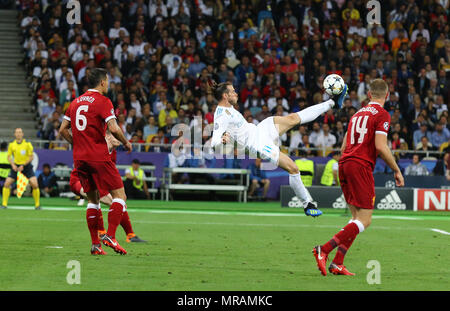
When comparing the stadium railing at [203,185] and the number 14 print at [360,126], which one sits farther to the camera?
the stadium railing at [203,185]

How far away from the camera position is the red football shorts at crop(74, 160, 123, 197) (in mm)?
11000

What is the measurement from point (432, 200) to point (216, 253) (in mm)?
11615

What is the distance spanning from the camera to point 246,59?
91.2 feet

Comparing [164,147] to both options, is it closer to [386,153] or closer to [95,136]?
[95,136]

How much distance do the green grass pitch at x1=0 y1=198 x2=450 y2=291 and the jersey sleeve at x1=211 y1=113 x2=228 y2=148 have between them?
1.70 m

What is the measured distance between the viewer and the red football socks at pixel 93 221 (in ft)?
36.9

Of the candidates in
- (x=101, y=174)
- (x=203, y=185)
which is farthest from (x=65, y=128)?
(x=203, y=185)

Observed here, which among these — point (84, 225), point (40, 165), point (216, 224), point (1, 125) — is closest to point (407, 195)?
point (216, 224)

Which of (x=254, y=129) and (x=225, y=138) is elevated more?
(x=254, y=129)

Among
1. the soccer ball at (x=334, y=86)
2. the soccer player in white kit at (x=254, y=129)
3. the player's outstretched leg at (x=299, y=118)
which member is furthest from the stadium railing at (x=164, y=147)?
the soccer ball at (x=334, y=86)

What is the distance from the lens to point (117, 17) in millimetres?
28781

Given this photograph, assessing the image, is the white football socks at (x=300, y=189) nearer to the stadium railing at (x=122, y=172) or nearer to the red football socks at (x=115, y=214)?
the red football socks at (x=115, y=214)

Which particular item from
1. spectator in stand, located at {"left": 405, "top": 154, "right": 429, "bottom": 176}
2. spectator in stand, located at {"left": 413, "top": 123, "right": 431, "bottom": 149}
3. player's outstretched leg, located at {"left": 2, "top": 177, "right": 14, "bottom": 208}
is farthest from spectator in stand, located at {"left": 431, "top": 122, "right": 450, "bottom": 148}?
player's outstretched leg, located at {"left": 2, "top": 177, "right": 14, "bottom": 208}

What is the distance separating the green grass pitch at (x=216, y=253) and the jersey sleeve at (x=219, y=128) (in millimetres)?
1701
